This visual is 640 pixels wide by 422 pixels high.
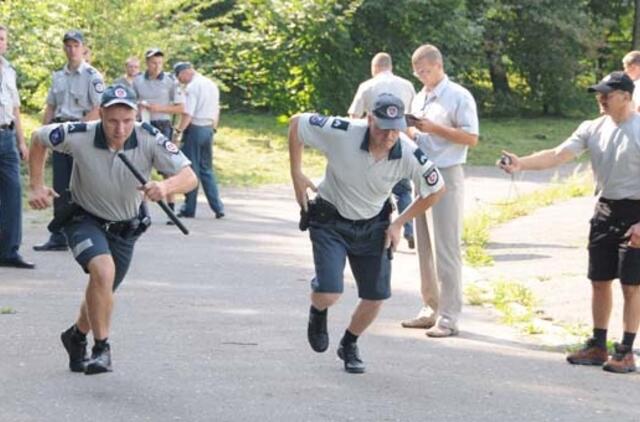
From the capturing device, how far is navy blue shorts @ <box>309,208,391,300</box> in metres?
8.55

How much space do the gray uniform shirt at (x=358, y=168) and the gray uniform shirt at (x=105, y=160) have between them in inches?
35.5

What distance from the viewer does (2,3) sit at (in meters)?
21.2

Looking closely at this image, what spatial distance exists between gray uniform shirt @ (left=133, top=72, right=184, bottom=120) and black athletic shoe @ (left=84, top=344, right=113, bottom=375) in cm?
918

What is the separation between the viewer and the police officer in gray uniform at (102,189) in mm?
7996

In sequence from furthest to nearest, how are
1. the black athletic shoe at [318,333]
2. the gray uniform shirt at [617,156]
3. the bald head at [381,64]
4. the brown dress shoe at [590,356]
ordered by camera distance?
1. the bald head at [381,64]
2. the brown dress shoe at [590,356]
3. the gray uniform shirt at [617,156]
4. the black athletic shoe at [318,333]

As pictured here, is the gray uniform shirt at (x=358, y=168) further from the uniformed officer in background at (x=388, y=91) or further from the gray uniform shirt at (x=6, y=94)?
the uniformed officer in background at (x=388, y=91)

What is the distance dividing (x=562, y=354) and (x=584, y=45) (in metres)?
33.2

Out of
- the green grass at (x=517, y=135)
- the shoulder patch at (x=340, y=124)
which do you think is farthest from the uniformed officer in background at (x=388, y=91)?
the green grass at (x=517, y=135)

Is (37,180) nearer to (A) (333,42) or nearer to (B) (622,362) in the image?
(B) (622,362)

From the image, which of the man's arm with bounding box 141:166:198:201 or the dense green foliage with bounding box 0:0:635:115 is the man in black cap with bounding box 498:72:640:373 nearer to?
the man's arm with bounding box 141:166:198:201

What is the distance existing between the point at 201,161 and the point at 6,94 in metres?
5.48

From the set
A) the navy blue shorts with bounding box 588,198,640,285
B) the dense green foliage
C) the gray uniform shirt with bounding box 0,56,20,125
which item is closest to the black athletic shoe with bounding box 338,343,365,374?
the navy blue shorts with bounding box 588,198,640,285

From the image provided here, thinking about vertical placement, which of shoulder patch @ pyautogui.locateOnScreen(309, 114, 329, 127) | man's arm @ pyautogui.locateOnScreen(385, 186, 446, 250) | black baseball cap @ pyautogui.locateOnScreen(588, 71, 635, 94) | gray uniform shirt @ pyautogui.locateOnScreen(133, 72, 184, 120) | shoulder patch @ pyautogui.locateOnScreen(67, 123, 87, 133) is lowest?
gray uniform shirt @ pyautogui.locateOnScreen(133, 72, 184, 120)

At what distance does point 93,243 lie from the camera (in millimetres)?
8062
